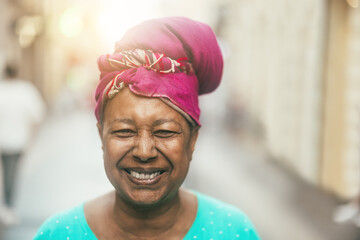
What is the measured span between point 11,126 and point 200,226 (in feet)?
15.0

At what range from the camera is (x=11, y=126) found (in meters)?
5.95

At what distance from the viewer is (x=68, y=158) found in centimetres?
1112

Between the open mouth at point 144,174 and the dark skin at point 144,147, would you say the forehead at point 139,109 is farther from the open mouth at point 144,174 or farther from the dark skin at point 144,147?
the open mouth at point 144,174

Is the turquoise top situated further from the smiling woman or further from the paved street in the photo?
the paved street

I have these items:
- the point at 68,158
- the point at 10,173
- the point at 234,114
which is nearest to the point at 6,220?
the point at 10,173

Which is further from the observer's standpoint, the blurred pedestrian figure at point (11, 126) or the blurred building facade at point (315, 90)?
the blurred building facade at point (315, 90)

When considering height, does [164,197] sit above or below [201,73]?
below

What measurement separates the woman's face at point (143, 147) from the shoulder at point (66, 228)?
0.27 m

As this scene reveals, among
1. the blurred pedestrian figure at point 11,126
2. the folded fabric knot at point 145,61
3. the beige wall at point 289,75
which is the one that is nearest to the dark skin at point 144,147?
the folded fabric knot at point 145,61

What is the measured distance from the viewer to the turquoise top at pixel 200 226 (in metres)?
1.86

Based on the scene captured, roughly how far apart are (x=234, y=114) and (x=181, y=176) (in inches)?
643

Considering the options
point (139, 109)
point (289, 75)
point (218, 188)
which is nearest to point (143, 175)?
point (139, 109)

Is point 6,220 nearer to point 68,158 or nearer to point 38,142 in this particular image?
point 68,158

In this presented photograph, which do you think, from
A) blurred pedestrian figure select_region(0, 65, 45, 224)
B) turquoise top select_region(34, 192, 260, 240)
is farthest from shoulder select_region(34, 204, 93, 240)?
blurred pedestrian figure select_region(0, 65, 45, 224)
